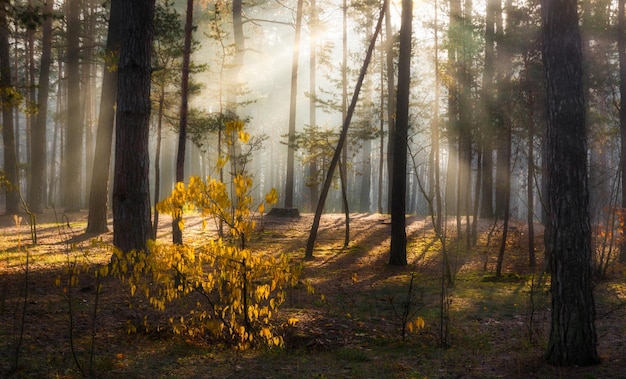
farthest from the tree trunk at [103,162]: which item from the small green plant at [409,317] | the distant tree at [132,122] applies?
the small green plant at [409,317]

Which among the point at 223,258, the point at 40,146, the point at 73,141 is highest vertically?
the point at 73,141

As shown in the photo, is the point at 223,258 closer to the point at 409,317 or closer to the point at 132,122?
the point at 409,317

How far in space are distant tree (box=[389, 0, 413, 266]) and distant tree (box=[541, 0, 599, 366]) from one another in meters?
7.19

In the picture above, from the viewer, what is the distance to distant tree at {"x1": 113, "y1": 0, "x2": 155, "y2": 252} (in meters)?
9.56

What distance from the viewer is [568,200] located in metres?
5.57

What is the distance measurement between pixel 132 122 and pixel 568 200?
24.4 feet

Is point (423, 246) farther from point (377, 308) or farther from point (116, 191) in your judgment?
point (116, 191)

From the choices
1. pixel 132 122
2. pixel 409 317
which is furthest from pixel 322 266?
pixel 132 122

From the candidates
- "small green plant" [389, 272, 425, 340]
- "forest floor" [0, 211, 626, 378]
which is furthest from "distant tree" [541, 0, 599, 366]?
"small green plant" [389, 272, 425, 340]

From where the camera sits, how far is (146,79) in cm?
971

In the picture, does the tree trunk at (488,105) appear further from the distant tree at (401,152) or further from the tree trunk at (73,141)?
the tree trunk at (73,141)

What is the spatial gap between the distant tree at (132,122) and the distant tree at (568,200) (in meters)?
6.90

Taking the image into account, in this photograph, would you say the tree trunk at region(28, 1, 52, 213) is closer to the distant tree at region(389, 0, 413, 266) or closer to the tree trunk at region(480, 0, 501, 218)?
the distant tree at region(389, 0, 413, 266)

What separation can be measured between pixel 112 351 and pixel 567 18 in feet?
20.7
